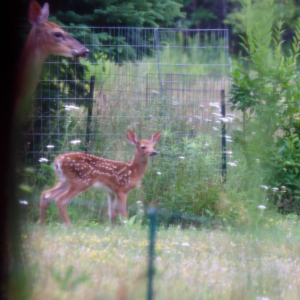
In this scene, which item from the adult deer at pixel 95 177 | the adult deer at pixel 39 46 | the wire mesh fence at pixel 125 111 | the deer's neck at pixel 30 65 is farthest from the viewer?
the wire mesh fence at pixel 125 111

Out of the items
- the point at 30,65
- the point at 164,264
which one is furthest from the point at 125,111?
the point at 164,264

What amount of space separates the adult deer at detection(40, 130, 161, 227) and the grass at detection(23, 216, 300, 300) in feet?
1.73

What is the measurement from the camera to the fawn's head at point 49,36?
16.4 feet

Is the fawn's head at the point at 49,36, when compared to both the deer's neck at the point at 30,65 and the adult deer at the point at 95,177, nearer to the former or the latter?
the deer's neck at the point at 30,65

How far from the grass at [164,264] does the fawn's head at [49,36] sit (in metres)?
2.04

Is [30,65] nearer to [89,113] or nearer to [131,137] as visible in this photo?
[131,137]

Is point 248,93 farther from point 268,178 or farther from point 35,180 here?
point 35,180

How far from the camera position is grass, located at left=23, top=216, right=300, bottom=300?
2824 mm

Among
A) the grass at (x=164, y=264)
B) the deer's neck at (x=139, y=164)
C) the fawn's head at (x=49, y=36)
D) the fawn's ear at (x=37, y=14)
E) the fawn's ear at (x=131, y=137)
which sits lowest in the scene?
the grass at (x=164, y=264)

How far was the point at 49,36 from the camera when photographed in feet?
16.8

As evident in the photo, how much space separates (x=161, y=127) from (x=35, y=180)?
6.76 feet

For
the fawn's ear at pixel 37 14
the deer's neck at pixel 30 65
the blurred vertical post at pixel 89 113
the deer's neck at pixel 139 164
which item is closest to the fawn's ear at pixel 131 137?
the deer's neck at pixel 139 164

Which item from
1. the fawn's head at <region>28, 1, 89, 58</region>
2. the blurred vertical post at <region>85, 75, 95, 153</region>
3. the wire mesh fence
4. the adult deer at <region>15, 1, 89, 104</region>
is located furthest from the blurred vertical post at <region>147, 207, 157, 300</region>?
the blurred vertical post at <region>85, 75, 95, 153</region>

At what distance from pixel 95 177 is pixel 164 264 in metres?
2.06
